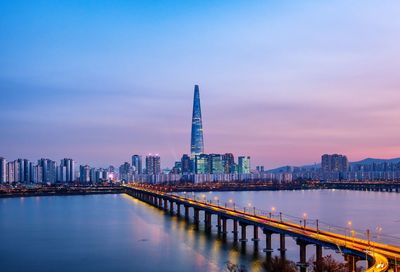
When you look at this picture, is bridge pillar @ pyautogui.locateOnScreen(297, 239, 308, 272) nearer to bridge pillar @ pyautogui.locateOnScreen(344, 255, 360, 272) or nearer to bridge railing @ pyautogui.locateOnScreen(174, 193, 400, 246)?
bridge railing @ pyautogui.locateOnScreen(174, 193, 400, 246)

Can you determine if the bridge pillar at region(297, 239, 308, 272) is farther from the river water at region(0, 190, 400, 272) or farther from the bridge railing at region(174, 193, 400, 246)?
the river water at region(0, 190, 400, 272)

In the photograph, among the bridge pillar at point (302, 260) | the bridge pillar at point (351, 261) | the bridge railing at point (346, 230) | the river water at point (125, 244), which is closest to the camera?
the bridge pillar at point (351, 261)

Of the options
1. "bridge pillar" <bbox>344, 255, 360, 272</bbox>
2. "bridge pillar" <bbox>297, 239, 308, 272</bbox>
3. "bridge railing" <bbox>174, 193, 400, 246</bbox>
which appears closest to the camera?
"bridge pillar" <bbox>344, 255, 360, 272</bbox>

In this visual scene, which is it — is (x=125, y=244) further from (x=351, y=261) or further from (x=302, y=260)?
(x=351, y=261)

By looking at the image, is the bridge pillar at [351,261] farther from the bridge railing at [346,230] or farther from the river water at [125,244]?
the river water at [125,244]

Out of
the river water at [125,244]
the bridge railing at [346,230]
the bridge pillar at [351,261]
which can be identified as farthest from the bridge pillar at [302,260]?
the bridge pillar at [351,261]

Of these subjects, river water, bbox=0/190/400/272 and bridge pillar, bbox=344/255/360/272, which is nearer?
bridge pillar, bbox=344/255/360/272

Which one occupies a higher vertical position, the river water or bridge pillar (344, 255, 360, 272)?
bridge pillar (344, 255, 360, 272)

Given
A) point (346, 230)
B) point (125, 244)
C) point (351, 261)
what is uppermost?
point (351, 261)

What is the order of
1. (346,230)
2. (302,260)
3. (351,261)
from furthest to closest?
1. (346,230)
2. (302,260)
3. (351,261)

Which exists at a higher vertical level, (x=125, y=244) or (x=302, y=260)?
(x=302, y=260)

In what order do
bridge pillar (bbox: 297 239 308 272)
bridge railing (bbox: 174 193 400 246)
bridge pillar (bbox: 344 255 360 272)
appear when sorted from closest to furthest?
bridge pillar (bbox: 344 255 360 272), bridge pillar (bbox: 297 239 308 272), bridge railing (bbox: 174 193 400 246)

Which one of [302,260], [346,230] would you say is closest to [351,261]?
[302,260]

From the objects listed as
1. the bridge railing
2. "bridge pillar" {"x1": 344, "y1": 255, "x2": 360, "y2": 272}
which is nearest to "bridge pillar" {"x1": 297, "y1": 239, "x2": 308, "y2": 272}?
the bridge railing
